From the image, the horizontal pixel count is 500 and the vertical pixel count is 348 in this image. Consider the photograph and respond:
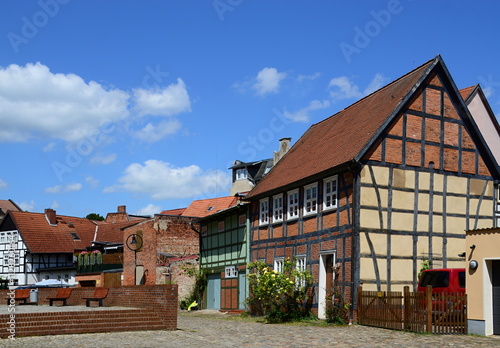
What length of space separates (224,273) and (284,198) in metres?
8.23

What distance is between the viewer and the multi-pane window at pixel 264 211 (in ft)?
97.2

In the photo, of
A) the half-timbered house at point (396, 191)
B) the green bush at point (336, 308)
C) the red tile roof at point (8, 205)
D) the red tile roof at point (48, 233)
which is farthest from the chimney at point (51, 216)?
the green bush at point (336, 308)

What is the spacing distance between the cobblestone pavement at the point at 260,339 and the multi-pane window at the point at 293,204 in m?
7.53

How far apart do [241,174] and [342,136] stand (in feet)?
176

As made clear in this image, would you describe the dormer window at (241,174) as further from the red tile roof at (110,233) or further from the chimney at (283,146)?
the chimney at (283,146)

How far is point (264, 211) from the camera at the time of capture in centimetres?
2992

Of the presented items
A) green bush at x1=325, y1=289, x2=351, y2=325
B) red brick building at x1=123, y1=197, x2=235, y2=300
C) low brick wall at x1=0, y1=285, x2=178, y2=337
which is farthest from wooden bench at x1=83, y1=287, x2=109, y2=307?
red brick building at x1=123, y1=197, x2=235, y2=300

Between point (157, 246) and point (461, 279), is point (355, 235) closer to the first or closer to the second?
point (461, 279)

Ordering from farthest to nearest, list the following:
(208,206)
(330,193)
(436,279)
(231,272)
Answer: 1. (208,206)
2. (231,272)
3. (330,193)
4. (436,279)

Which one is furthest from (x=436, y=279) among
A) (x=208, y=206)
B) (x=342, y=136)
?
(x=208, y=206)

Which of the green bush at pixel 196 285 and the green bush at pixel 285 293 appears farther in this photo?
the green bush at pixel 196 285

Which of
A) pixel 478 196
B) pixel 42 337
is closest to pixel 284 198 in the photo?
pixel 478 196

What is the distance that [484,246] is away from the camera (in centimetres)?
1798

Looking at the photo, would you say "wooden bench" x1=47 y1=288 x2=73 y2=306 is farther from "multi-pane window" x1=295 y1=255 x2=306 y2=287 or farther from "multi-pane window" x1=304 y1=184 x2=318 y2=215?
"multi-pane window" x1=304 y1=184 x2=318 y2=215
